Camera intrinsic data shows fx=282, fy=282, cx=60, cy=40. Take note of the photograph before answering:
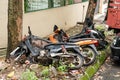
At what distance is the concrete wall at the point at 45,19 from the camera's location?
8.80 metres

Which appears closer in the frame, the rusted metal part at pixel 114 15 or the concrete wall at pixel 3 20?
the concrete wall at pixel 3 20

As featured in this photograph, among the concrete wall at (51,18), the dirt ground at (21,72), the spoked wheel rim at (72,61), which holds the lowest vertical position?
the dirt ground at (21,72)

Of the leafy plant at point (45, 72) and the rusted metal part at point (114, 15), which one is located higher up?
the rusted metal part at point (114, 15)

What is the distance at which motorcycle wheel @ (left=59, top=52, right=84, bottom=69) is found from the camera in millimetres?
6801

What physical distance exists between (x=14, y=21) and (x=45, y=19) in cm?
438

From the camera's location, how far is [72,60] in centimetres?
698

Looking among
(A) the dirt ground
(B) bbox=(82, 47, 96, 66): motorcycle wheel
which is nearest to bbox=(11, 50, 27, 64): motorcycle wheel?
(A) the dirt ground

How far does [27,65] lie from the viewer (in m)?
6.80

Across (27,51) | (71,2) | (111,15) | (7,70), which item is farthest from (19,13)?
(71,2)

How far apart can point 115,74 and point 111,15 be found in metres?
5.35

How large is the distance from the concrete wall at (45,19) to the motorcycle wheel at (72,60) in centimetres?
273

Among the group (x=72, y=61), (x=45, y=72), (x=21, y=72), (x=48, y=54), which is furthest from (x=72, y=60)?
(x=21, y=72)

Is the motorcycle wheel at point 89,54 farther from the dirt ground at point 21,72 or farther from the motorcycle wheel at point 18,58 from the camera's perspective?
the motorcycle wheel at point 18,58

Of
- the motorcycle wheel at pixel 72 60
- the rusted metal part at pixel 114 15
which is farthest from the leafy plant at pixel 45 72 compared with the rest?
the rusted metal part at pixel 114 15
